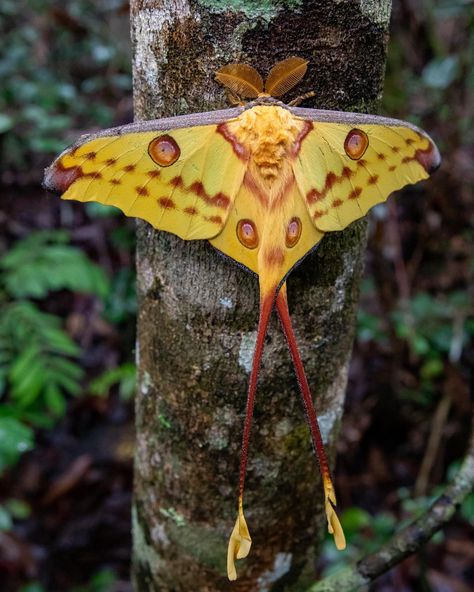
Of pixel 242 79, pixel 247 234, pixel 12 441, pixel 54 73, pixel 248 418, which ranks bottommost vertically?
pixel 12 441

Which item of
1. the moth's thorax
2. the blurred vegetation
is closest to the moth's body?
the moth's thorax

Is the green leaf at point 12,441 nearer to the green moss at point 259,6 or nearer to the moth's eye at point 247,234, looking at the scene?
the moth's eye at point 247,234

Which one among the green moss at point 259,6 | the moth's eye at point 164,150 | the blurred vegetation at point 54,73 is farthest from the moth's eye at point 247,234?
the blurred vegetation at point 54,73

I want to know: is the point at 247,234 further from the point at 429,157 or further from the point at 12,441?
the point at 12,441

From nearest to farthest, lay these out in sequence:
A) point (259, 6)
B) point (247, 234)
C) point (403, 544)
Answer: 1. point (259, 6)
2. point (247, 234)
3. point (403, 544)

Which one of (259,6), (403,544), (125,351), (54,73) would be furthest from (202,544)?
(54,73)

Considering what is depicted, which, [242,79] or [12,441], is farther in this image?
[12,441]

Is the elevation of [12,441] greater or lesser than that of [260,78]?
lesser
